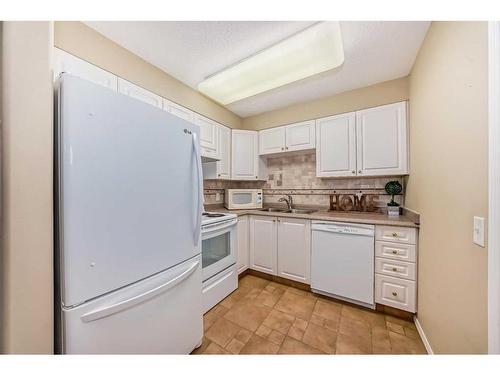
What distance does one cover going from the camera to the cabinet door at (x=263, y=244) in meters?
2.24

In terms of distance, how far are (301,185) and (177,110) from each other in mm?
1860

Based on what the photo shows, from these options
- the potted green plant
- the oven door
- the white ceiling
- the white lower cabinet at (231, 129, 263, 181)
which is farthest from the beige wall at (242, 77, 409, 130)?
the oven door

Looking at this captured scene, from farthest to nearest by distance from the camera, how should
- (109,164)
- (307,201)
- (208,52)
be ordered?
(307,201), (208,52), (109,164)

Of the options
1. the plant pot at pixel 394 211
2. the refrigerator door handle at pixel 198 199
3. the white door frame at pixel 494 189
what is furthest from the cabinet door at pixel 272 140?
the white door frame at pixel 494 189

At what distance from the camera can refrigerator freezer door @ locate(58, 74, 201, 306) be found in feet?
2.21

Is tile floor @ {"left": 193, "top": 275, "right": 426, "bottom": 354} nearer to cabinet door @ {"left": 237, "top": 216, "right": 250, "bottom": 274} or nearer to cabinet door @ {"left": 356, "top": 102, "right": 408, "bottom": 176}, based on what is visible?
cabinet door @ {"left": 237, "top": 216, "right": 250, "bottom": 274}

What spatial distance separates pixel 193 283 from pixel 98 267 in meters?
0.59

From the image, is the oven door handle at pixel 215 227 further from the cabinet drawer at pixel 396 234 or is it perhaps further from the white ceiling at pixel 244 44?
the white ceiling at pixel 244 44

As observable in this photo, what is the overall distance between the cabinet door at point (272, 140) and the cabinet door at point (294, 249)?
3.34ft

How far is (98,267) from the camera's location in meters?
0.73

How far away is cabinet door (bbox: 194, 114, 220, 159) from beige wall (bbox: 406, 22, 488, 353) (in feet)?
6.59
